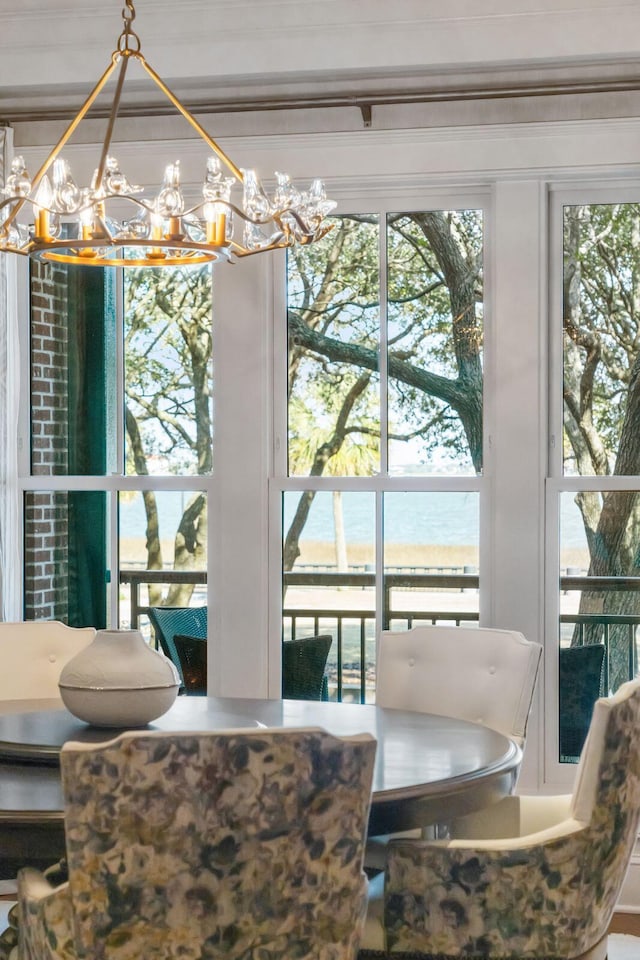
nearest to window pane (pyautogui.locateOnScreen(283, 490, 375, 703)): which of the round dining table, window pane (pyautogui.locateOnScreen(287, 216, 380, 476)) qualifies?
window pane (pyautogui.locateOnScreen(287, 216, 380, 476))

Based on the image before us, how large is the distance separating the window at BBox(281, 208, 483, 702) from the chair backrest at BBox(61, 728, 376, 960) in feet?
7.56

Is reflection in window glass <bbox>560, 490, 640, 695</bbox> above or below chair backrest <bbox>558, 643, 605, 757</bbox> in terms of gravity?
above

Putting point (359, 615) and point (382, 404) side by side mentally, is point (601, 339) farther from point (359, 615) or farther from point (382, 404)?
point (359, 615)

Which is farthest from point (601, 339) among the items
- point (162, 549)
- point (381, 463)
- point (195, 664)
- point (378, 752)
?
point (378, 752)

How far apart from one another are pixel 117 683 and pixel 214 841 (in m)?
0.90

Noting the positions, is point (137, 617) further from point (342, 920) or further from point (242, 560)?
point (342, 920)

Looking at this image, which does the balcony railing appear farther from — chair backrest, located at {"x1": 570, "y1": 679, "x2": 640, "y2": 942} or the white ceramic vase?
chair backrest, located at {"x1": 570, "y1": 679, "x2": 640, "y2": 942}

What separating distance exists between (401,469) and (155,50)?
5.55 ft

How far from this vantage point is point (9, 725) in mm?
2754

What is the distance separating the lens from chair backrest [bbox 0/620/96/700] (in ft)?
11.4

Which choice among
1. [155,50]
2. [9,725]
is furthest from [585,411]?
[9,725]

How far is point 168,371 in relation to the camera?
4.34 metres

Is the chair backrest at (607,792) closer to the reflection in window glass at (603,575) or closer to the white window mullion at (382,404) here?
the reflection in window glass at (603,575)

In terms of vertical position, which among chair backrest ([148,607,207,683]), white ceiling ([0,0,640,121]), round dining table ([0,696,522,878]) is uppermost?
white ceiling ([0,0,640,121])
